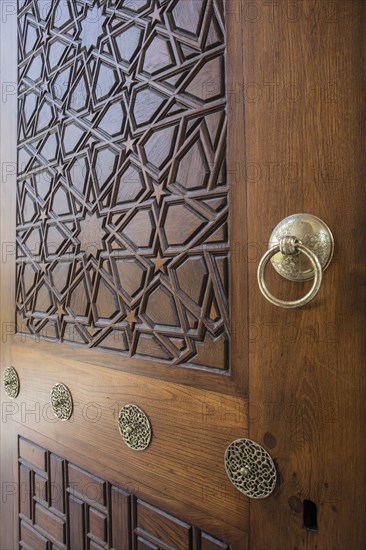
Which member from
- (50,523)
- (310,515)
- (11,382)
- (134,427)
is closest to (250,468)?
(310,515)

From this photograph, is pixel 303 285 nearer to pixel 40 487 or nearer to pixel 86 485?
pixel 86 485

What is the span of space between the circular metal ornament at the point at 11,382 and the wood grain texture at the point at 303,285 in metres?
0.66

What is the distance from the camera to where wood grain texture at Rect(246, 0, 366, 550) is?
1.43 feet

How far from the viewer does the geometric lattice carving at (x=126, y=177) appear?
57cm

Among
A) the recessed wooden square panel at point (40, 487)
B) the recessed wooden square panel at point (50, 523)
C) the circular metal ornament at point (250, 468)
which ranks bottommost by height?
the recessed wooden square panel at point (50, 523)

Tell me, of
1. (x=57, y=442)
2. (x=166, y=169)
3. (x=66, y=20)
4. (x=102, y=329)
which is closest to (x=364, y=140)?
(x=166, y=169)

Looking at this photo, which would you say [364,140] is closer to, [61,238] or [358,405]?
[358,405]

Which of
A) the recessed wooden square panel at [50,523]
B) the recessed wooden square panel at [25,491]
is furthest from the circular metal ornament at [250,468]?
the recessed wooden square panel at [25,491]

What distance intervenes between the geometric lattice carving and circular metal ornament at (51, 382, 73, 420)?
101mm

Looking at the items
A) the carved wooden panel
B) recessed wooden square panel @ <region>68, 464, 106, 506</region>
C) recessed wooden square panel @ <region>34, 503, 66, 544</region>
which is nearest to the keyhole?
the carved wooden panel

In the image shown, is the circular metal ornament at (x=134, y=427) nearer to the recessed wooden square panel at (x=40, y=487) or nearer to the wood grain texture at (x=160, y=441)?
the wood grain texture at (x=160, y=441)

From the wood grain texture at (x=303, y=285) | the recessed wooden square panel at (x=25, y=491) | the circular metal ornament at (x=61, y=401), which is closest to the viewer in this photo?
the wood grain texture at (x=303, y=285)

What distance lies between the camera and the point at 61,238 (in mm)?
854

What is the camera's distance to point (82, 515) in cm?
78
